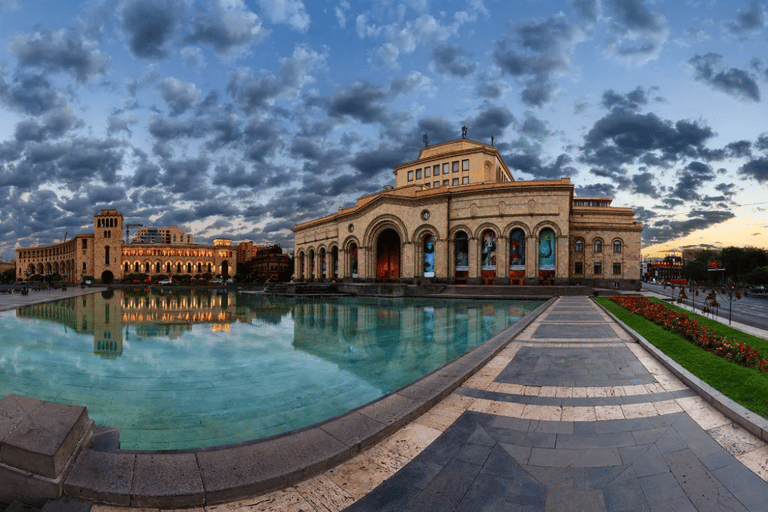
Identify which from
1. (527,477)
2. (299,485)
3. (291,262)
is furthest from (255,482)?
(291,262)

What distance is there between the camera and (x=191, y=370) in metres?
8.53

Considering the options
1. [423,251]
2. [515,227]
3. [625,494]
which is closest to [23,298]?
[423,251]

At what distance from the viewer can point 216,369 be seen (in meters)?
8.61

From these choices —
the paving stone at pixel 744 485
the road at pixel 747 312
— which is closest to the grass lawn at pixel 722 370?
the paving stone at pixel 744 485

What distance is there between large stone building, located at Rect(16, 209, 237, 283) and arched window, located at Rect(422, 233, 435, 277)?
298 ft

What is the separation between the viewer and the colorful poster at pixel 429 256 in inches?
1806

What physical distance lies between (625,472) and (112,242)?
12253 cm

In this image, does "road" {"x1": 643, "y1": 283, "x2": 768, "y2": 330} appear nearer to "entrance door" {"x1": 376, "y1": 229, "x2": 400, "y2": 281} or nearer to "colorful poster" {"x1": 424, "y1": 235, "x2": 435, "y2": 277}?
"colorful poster" {"x1": 424, "y1": 235, "x2": 435, "y2": 277}

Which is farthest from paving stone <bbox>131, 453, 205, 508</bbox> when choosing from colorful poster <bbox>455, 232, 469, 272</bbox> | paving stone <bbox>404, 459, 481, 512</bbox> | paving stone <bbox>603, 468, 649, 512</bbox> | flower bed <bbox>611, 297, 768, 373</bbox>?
colorful poster <bbox>455, 232, 469, 272</bbox>

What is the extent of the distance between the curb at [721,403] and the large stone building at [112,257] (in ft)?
396

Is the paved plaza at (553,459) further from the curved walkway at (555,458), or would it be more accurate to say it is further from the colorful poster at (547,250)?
the colorful poster at (547,250)

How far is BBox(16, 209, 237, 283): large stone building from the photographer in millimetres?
100375

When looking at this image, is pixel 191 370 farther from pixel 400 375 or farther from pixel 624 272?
pixel 624 272

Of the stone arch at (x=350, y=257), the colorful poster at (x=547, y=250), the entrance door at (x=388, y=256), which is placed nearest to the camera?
the colorful poster at (x=547, y=250)
